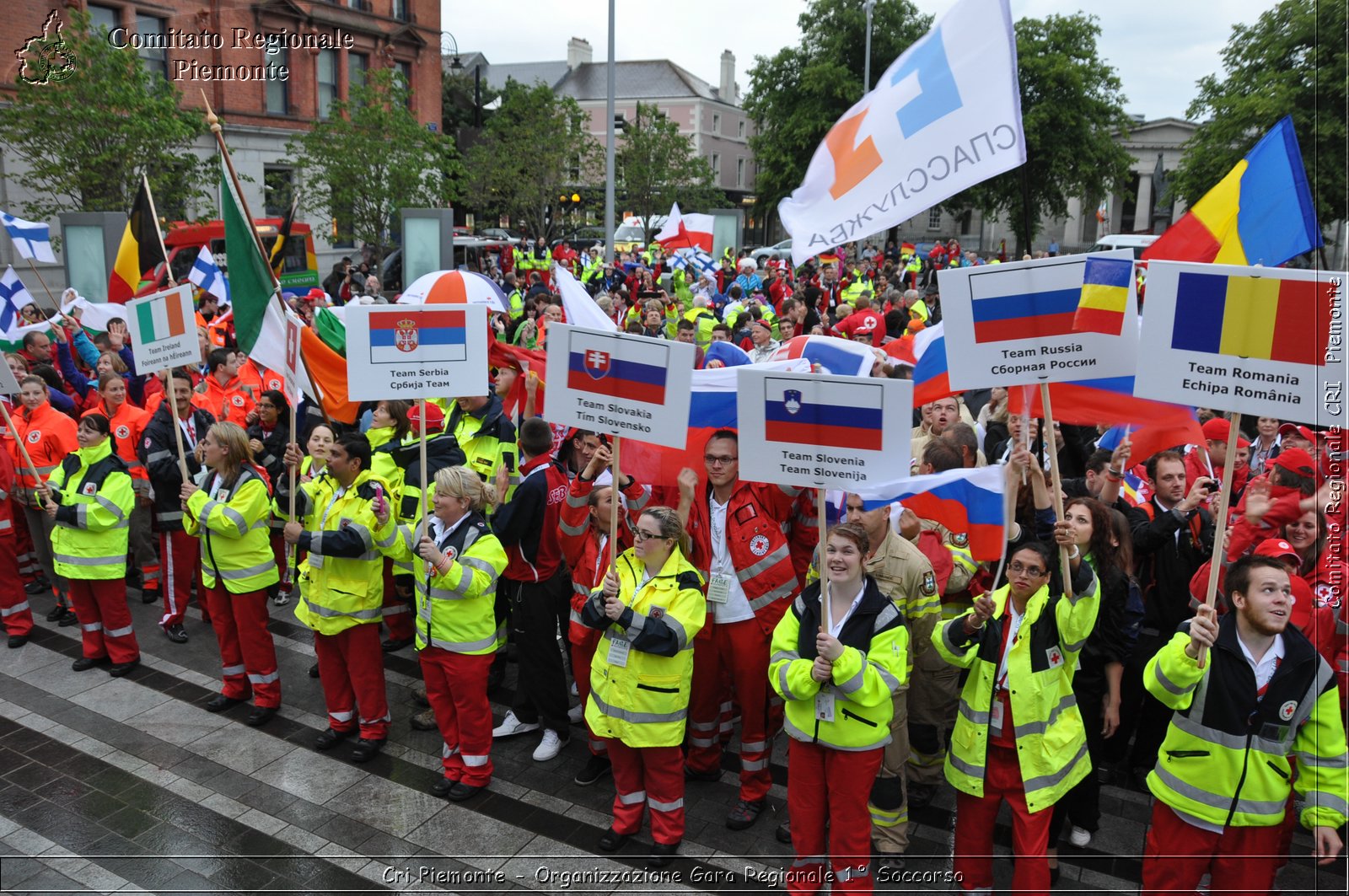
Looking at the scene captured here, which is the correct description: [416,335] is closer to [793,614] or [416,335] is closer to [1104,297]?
[793,614]

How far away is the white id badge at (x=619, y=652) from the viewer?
5.05 m

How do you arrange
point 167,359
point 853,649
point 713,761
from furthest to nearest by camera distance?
point 167,359 → point 713,761 → point 853,649

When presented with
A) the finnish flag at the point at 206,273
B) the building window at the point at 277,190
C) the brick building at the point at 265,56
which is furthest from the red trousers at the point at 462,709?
the building window at the point at 277,190

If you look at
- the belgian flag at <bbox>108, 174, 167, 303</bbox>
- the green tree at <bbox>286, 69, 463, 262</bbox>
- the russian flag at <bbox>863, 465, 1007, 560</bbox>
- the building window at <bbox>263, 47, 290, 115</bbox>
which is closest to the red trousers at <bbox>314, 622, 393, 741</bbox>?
the russian flag at <bbox>863, 465, 1007, 560</bbox>

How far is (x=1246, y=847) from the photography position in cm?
410

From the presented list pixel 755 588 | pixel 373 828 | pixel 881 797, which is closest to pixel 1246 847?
pixel 881 797

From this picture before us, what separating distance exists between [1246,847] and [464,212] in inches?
2014

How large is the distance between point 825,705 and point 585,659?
2.03 metres

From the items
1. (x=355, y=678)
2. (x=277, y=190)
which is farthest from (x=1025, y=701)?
(x=277, y=190)

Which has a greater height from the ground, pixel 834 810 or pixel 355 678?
pixel 834 810

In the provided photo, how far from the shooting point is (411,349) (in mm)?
5566

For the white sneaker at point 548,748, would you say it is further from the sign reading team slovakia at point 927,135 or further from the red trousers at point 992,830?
the sign reading team slovakia at point 927,135

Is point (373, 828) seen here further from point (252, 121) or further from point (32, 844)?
point (252, 121)

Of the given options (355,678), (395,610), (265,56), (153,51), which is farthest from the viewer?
(265,56)
